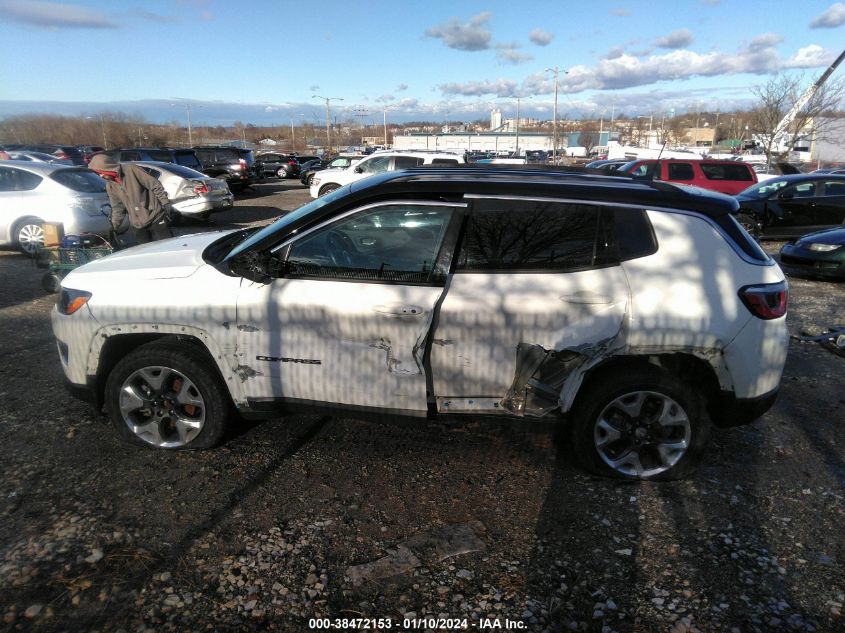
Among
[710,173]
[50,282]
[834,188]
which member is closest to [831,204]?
[834,188]

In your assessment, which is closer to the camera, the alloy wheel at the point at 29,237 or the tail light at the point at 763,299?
the tail light at the point at 763,299

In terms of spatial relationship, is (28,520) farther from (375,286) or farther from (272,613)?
(375,286)

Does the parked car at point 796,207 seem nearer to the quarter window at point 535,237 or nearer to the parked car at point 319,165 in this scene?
the quarter window at point 535,237

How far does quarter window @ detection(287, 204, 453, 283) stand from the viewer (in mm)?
3273

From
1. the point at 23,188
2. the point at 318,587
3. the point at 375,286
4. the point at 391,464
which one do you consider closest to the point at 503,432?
the point at 391,464

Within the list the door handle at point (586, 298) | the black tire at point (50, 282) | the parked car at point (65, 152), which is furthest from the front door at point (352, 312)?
the parked car at point (65, 152)

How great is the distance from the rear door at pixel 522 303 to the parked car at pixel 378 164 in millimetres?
13529

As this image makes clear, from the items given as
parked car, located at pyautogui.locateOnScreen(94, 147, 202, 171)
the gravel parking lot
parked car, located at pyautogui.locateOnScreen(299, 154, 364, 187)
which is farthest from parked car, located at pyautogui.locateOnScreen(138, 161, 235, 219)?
parked car, located at pyautogui.locateOnScreen(299, 154, 364, 187)

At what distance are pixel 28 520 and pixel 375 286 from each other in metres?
2.14

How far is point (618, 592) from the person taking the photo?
2588 millimetres

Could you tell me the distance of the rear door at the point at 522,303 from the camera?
3.12 m

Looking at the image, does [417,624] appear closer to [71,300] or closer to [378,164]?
[71,300]

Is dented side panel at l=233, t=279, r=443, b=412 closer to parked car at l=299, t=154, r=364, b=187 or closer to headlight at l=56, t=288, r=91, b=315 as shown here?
headlight at l=56, t=288, r=91, b=315

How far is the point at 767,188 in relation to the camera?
500 inches
